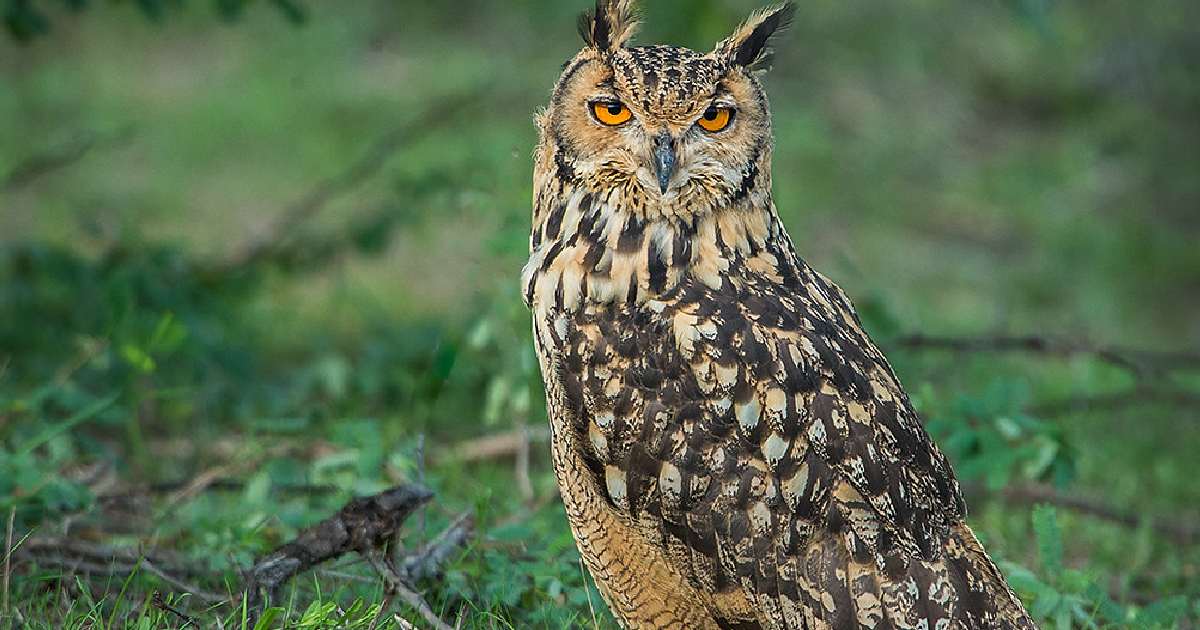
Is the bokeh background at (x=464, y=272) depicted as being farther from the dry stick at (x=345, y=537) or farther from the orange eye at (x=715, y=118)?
the orange eye at (x=715, y=118)

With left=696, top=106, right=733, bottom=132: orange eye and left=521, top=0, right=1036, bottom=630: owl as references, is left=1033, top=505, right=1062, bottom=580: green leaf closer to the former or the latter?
left=521, top=0, right=1036, bottom=630: owl

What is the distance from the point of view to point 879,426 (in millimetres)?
2799

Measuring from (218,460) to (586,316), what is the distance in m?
2.27

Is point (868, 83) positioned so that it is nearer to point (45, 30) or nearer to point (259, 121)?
point (259, 121)

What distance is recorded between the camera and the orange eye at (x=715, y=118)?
2934 mm

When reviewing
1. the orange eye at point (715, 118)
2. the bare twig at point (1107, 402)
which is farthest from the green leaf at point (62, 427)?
the bare twig at point (1107, 402)

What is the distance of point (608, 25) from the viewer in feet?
10.0

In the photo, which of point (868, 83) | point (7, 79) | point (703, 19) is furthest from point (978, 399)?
point (7, 79)

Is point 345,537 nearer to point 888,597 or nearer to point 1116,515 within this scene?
point 888,597

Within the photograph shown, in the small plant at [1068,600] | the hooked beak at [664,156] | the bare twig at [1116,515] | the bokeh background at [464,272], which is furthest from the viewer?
the bare twig at [1116,515]

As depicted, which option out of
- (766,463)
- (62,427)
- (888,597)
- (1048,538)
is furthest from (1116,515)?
(62,427)

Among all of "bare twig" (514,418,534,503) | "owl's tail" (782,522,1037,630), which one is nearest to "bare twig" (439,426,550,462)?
"bare twig" (514,418,534,503)

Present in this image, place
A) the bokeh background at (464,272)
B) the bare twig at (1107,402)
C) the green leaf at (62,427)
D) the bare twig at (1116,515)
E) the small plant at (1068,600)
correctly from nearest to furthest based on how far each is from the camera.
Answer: the small plant at (1068,600), the green leaf at (62,427), the bokeh background at (464,272), the bare twig at (1116,515), the bare twig at (1107,402)

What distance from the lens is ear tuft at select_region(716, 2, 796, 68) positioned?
3141 mm
